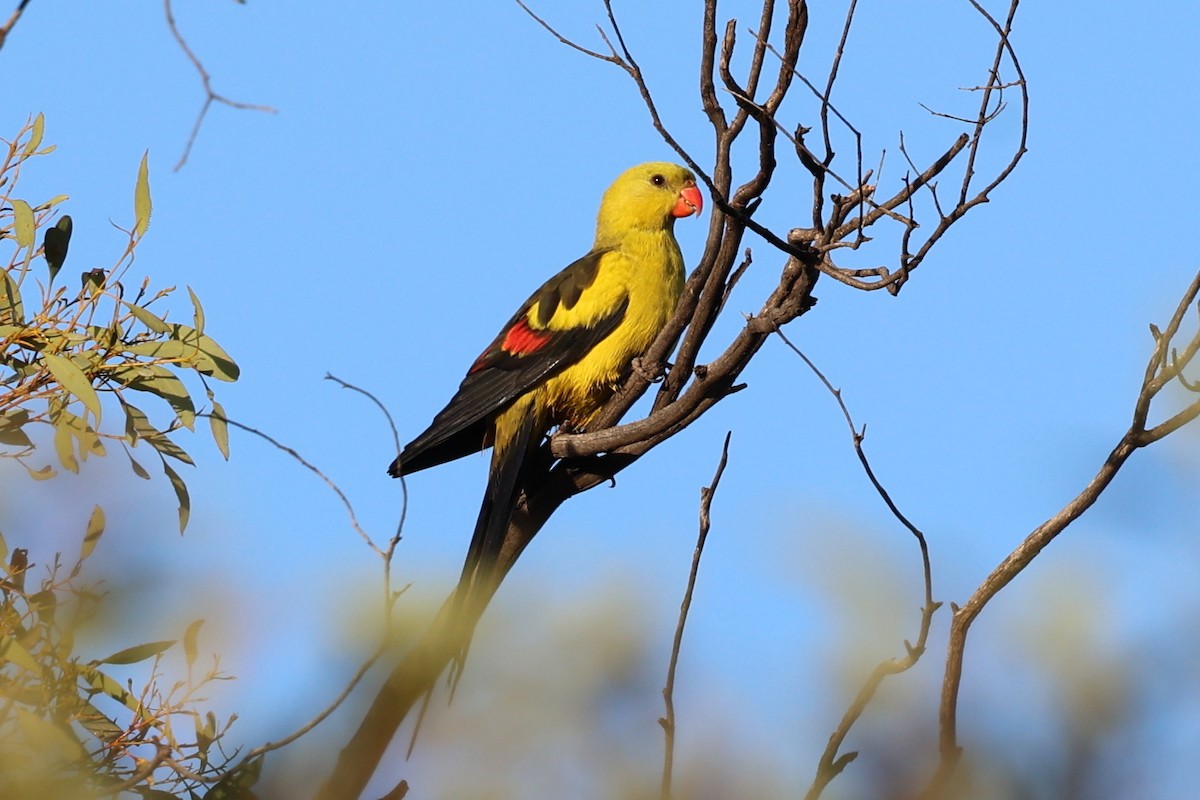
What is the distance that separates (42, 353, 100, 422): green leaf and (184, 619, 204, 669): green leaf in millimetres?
471

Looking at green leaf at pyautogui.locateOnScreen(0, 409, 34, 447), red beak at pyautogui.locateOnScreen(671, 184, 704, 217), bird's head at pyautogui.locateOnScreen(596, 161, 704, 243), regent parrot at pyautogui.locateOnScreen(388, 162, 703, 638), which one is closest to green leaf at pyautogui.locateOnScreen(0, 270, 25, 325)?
green leaf at pyautogui.locateOnScreen(0, 409, 34, 447)

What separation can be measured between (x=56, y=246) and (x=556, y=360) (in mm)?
1810

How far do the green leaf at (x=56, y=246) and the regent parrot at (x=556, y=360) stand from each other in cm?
137

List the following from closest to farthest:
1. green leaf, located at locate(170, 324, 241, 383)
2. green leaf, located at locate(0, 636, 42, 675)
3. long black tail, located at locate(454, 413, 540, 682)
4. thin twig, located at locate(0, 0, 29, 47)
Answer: thin twig, located at locate(0, 0, 29, 47) < green leaf, located at locate(0, 636, 42, 675) < green leaf, located at locate(170, 324, 241, 383) < long black tail, located at locate(454, 413, 540, 682)

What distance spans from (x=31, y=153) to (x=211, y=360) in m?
0.58

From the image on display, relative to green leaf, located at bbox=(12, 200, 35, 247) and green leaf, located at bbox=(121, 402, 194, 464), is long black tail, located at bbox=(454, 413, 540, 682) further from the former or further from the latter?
green leaf, located at bbox=(12, 200, 35, 247)

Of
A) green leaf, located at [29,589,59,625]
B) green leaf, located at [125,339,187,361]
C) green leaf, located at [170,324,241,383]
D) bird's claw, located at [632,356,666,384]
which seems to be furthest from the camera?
bird's claw, located at [632,356,666,384]

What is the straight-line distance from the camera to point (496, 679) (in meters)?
2.47

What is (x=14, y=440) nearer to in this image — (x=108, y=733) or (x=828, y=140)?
(x=108, y=733)

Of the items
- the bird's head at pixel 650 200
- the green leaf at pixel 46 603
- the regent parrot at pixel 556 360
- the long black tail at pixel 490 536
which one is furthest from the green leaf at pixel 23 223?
the bird's head at pixel 650 200

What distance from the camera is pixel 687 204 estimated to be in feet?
16.8

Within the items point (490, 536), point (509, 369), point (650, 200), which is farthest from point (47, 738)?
point (650, 200)

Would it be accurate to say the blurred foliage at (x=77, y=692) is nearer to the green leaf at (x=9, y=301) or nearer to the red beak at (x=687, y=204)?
the green leaf at (x=9, y=301)

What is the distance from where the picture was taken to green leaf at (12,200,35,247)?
283cm
